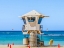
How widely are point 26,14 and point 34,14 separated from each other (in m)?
1.08

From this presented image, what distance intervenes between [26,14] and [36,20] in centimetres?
151

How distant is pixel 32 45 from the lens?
3650 centimetres

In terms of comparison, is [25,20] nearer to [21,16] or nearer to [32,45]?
[21,16]

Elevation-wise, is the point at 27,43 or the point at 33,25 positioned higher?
the point at 33,25

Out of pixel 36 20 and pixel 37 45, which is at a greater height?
pixel 36 20

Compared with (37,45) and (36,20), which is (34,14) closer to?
(36,20)

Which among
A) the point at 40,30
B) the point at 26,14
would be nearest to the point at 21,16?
the point at 26,14

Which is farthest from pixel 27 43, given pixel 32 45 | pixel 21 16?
pixel 21 16

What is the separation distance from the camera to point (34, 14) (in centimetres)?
3694

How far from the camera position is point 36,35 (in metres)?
36.8

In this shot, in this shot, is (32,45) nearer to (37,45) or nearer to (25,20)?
(37,45)

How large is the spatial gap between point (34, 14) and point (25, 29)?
2225 mm

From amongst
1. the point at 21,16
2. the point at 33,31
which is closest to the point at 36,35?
the point at 33,31

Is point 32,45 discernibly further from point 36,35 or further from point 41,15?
point 41,15
